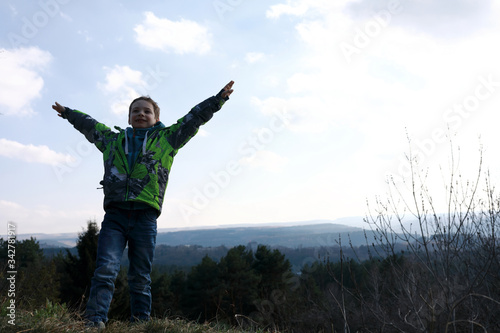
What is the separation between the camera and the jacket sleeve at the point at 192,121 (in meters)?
3.07

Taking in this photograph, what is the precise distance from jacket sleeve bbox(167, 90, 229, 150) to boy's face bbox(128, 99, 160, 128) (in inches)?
10.2

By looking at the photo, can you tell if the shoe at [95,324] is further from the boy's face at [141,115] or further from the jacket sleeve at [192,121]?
the boy's face at [141,115]

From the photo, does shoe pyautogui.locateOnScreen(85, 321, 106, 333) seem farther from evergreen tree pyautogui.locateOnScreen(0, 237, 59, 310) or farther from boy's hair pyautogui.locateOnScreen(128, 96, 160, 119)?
evergreen tree pyautogui.locateOnScreen(0, 237, 59, 310)

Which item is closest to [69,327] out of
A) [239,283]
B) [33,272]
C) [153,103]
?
[153,103]

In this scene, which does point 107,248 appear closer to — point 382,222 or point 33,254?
point 382,222

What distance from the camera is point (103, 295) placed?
97.5 inches

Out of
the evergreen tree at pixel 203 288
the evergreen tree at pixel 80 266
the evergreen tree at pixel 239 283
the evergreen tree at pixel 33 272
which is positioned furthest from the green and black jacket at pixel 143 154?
the evergreen tree at pixel 203 288

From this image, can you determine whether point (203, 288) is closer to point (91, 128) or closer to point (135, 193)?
point (91, 128)

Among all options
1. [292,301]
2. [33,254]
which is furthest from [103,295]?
[33,254]

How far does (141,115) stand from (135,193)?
813 millimetres

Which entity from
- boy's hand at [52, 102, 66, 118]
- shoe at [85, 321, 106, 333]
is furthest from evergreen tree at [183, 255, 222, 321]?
shoe at [85, 321, 106, 333]

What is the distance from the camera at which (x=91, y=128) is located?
3.21 metres

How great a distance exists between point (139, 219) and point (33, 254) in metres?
33.3

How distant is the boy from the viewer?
8.44 ft
